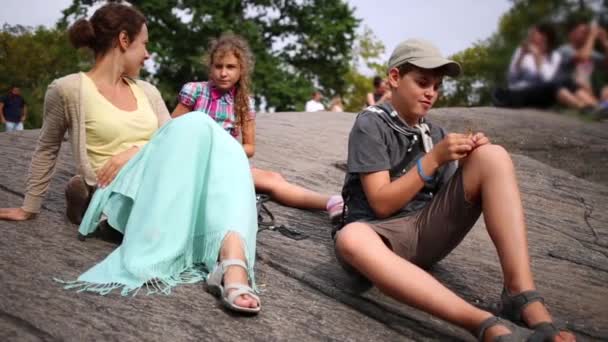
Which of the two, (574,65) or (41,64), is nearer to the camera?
(574,65)

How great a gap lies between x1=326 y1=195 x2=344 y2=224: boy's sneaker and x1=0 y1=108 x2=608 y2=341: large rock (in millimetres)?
105

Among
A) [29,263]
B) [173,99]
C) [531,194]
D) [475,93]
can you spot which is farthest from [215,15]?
[475,93]

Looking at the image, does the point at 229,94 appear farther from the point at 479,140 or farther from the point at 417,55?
the point at 479,140

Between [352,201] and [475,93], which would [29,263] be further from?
[475,93]

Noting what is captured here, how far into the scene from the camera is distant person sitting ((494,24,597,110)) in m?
0.56

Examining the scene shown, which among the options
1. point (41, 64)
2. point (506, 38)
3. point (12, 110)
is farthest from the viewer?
point (41, 64)

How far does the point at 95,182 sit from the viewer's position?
131 inches

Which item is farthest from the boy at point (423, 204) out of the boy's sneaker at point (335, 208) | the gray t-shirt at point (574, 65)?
the gray t-shirt at point (574, 65)

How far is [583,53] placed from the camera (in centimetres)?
52

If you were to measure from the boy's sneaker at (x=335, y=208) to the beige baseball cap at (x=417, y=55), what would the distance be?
49.9 inches

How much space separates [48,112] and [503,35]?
310 cm

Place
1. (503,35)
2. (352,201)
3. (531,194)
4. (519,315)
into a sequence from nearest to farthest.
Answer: (503,35), (519,315), (352,201), (531,194)

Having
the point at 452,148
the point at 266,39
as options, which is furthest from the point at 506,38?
the point at 266,39

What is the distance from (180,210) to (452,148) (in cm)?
126
